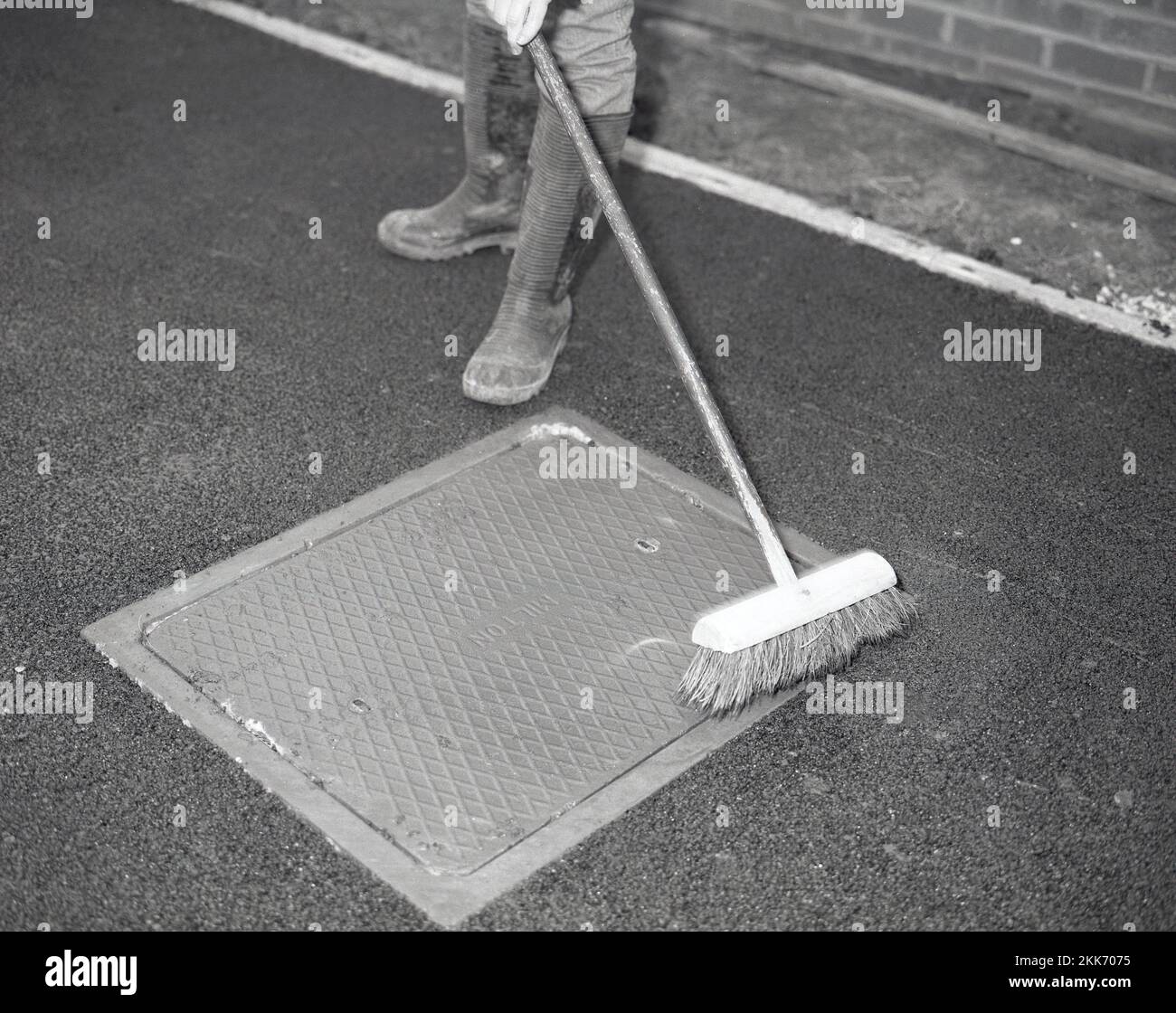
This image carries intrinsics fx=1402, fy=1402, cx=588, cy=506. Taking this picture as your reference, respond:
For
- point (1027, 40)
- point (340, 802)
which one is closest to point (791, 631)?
point (340, 802)

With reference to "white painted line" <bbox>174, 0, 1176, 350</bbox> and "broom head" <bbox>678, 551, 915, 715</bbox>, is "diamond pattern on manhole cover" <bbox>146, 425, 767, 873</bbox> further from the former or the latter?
"white painted line" <bbox>174, 0, 1176, 350</bbox>

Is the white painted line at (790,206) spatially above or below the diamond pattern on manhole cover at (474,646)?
above

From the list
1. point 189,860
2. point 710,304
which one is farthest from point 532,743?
point 710,304

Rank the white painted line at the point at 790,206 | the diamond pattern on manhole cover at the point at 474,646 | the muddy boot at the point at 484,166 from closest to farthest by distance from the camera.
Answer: the diamond pattern on manhole cover at the point at 474,646 → the muddy boot at the point at 484,166 → the white painted line at the point at 790,206

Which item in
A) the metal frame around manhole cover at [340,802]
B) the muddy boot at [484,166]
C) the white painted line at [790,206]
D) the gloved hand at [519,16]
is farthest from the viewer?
the white painted line at [790,206]

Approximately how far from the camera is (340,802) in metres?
2.08

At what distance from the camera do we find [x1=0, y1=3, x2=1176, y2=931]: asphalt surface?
1.99m

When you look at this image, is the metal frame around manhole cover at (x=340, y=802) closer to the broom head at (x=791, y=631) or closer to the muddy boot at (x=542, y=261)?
the broom head at (x=791, y=631)

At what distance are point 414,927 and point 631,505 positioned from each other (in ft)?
3.43

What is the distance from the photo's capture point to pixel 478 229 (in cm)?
351

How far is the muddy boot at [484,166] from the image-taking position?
3.25 m

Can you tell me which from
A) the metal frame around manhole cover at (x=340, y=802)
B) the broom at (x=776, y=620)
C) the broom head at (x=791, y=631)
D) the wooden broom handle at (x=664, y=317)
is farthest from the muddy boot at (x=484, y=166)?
the broom head at (x=791, y=631)

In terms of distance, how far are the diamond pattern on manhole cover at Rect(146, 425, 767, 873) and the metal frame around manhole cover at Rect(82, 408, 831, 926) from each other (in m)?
0.02
